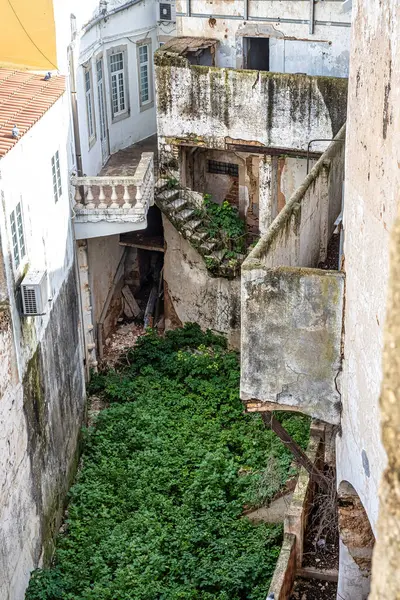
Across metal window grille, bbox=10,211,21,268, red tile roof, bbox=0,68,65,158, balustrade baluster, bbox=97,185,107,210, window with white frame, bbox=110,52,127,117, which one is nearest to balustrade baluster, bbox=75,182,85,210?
balustrade baluster, bbox=97,185,107,210

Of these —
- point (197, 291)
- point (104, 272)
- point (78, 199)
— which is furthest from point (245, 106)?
point (104, 272)

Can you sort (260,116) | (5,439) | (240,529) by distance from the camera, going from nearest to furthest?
(5,439)
(240,529)
(260,116)

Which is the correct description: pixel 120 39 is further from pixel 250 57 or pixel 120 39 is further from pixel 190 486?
pixel 190 486

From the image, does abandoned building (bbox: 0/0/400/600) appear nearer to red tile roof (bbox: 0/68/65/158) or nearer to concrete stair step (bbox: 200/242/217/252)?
red tile roof (bbox: 0/68/65/158)

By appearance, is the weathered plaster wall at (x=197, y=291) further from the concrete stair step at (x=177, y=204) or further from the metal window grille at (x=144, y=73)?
the metal window grille at (x=144, y=73)

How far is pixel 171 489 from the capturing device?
17.6m

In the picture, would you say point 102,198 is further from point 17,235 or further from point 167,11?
point 167,11

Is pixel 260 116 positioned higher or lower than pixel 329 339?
higher

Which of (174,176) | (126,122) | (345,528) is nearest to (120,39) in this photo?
(126,122)

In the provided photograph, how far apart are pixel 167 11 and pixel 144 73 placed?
5.35ft

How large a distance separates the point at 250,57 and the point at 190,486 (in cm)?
1085

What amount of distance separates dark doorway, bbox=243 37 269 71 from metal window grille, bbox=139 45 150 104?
2.90 metres

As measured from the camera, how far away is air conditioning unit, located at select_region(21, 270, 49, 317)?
14.7m

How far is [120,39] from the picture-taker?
2294cm
